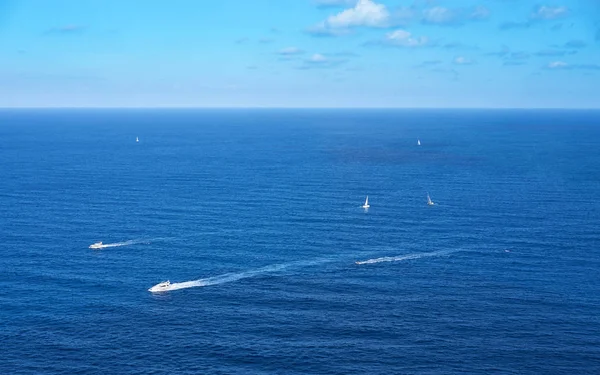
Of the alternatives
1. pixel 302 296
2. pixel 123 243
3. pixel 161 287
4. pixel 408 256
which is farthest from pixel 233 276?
pixel 408 256

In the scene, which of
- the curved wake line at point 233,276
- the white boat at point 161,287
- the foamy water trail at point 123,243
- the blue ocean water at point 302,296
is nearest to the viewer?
the blue ocean water at point 302,296

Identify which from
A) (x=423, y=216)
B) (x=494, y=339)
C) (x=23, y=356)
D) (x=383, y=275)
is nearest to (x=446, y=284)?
(x=383, y=275)

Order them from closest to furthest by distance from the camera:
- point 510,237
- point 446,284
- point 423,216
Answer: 1. point 446,284
2. point 510,237
3. point 423,216

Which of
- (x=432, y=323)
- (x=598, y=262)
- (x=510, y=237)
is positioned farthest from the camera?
(x=510, y=237)

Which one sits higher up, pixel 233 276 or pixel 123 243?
pixel 123 243

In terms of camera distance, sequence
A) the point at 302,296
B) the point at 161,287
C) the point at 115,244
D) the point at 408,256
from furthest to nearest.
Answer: the point at 115,244 < the point at 408,256 < the point at 161,287 < the point at 302,296

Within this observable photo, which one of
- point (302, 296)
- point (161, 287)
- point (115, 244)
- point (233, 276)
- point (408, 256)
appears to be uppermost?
point (115, 244)

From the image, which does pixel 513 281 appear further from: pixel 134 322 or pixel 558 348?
pixel 134 322

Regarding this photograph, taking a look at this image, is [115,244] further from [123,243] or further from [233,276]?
[233,276]

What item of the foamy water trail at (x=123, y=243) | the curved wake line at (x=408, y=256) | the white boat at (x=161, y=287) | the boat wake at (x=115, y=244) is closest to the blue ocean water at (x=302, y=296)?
the foamy water trail at (x=123, y=243)

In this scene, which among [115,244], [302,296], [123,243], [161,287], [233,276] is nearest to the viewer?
[302,296]

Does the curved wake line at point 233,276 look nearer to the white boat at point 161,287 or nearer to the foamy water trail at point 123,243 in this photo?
the white boat at point 161,287
